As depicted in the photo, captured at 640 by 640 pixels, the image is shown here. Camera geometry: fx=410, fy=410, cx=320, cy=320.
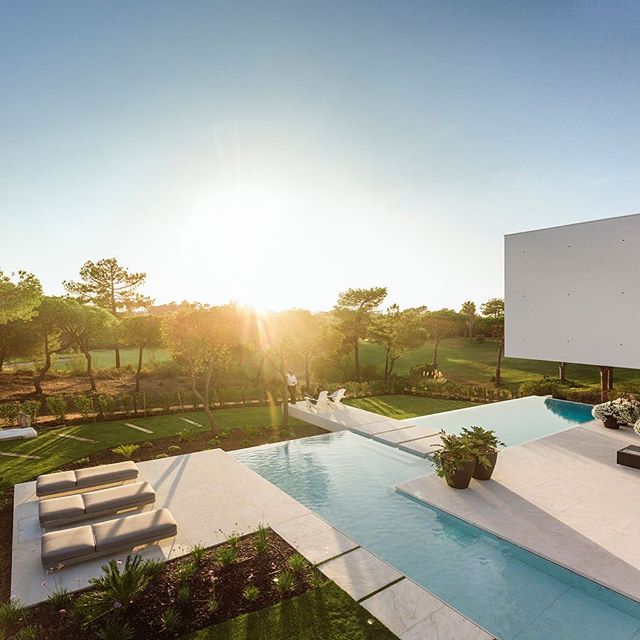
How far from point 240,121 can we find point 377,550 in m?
9.93

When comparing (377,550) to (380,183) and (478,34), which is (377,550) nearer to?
(478,34)

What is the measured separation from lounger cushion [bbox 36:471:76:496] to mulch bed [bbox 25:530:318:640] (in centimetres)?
285

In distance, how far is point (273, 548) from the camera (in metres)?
5.60

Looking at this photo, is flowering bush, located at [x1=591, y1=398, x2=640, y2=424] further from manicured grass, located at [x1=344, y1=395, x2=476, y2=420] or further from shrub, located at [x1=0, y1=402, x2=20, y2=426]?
shrub, located at [x1=0, y1=402, x2=20, y2=426]

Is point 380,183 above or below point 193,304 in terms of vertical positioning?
above

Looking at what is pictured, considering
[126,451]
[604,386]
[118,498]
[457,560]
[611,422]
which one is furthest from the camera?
[604,386]

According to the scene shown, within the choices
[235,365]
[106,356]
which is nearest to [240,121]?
[235,365]

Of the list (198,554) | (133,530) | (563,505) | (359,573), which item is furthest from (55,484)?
(563,505)

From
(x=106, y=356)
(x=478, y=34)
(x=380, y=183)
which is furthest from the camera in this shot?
(x=106, y=356)

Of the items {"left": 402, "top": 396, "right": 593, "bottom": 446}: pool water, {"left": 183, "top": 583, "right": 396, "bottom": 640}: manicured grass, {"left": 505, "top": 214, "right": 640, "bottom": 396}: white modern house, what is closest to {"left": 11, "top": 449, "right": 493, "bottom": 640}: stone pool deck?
{"left": 183, "top": 583, "right": 396, "bottom": 640}: manicured grass

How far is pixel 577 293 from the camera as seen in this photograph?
15.3ft

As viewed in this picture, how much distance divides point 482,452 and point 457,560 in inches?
105

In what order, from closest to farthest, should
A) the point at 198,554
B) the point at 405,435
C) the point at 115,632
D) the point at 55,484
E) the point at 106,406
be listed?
the point at 115,632 → the point at 198,554 → the point at 55,484 → the point at 405,435 → the point at 106,406

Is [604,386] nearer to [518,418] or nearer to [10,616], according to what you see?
[518,418]
